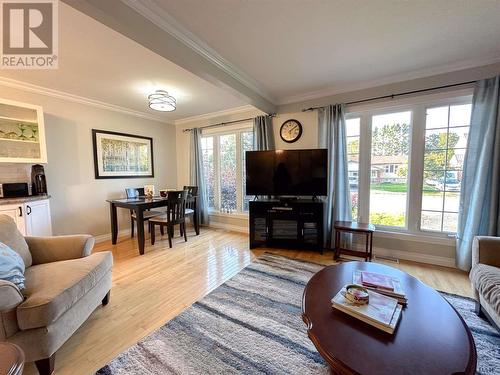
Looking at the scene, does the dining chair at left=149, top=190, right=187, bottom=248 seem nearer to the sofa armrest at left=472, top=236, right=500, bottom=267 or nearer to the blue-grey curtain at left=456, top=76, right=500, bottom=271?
the sofa armrest at left=472, top=236, right=500, bottom=267

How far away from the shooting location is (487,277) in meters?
1.53

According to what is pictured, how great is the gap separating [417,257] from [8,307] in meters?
3.87

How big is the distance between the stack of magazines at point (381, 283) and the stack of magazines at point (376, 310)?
0.06 metres

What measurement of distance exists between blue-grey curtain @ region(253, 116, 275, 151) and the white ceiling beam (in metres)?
0.98

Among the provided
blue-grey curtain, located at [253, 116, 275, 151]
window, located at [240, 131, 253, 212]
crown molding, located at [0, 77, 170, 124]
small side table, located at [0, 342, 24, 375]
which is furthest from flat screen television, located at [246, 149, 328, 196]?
small side table, located at [0, 342, 24, 375]

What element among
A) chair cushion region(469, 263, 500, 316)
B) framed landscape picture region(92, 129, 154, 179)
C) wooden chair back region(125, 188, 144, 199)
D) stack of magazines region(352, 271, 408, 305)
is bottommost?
chair cushion region(469, 263, 500, 316)

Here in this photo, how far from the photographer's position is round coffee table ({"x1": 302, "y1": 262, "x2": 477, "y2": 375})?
0.82 metres

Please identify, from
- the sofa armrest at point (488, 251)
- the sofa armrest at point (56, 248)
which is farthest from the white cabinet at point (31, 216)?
the sofa armrest at point (488, 251)

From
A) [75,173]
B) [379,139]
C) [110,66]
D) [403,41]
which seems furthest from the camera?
[75,173]

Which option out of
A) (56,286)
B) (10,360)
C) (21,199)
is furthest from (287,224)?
(21,199)

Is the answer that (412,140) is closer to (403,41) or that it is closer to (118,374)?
(403,41)

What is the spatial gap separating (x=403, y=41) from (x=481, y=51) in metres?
0.95

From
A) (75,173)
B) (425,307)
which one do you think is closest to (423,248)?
(425,307)

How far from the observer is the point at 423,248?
275cm
